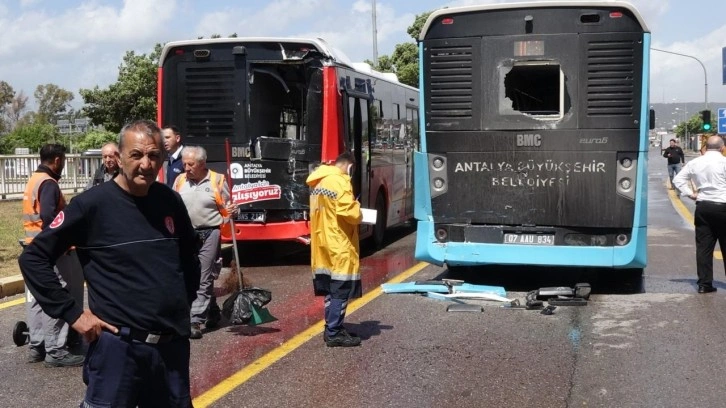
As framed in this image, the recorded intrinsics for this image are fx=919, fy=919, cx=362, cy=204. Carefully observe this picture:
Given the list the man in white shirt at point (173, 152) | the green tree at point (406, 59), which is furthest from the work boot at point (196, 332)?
the green tree at point (406, 59)

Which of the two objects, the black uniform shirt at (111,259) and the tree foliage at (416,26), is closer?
the black uniform shirt at (111,259)

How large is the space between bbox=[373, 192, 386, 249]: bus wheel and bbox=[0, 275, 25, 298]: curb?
575 centimetres

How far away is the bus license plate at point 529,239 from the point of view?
388 inches

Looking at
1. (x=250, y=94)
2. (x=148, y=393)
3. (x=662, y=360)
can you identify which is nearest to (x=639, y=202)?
(x=662, y=360)

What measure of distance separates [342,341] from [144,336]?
3.83 meters

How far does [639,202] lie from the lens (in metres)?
9.58

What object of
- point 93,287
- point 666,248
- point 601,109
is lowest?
point 666,248

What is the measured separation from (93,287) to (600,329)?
5.48 metres

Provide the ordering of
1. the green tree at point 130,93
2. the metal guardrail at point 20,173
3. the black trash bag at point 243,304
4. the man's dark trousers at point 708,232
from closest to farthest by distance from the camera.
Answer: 1. the black trash bag at point 243,304
2. the man's dark trousers at point 708,232
3. the metal guardrail at point 20,173
4. the green tree at point 130,93

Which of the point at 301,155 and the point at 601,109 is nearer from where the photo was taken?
the point at 601,109

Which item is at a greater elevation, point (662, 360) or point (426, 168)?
point (426, 168)

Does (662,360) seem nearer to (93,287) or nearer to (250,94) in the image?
(93,287)

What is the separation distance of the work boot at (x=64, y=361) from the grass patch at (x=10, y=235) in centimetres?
484

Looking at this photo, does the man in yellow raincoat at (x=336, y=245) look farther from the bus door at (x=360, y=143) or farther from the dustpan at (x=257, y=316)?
the bus door at (x=360, y=143)
